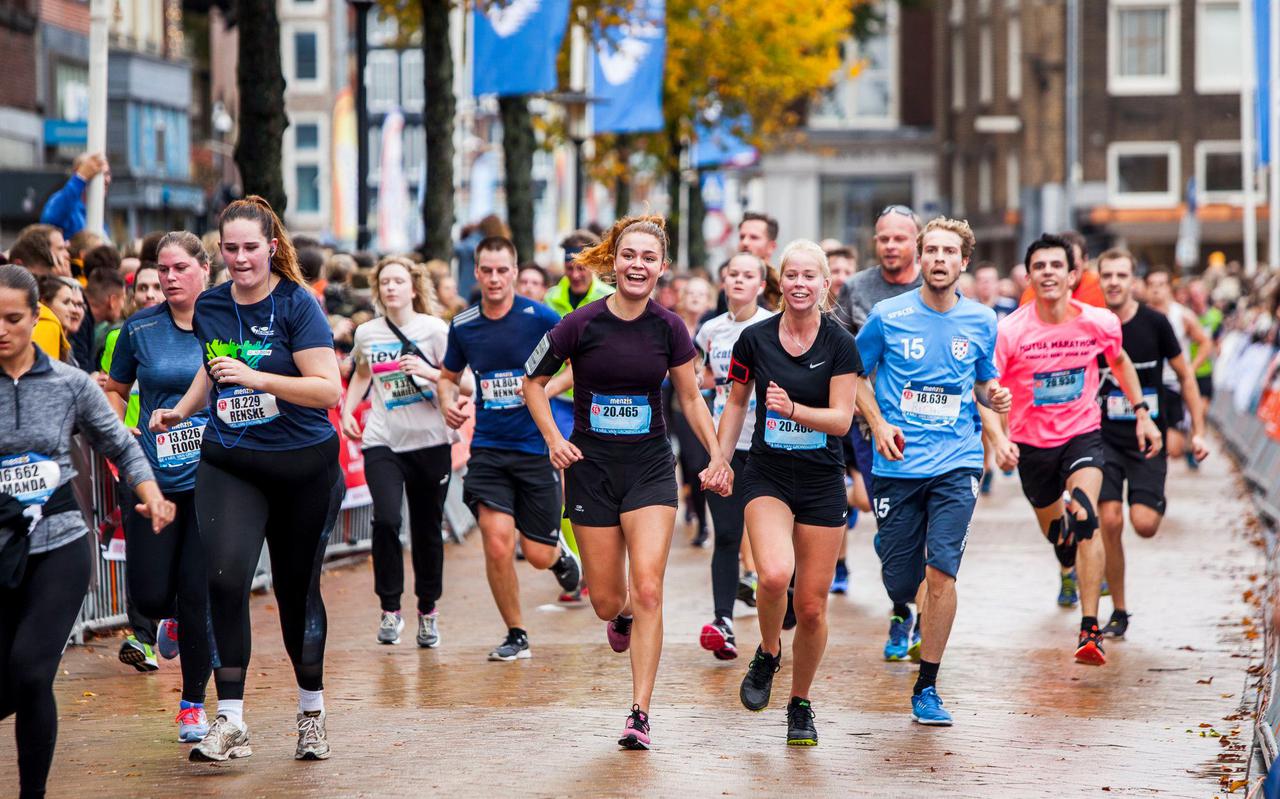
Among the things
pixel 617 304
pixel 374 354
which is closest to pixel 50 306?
Answer: pixel 374 354

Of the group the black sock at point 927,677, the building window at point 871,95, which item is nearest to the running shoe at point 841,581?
the black sock at point 927,677

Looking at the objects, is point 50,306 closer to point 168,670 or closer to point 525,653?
point 168,670

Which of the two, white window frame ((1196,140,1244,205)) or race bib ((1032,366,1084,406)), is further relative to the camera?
white window frame ((1196,140,1244,205))

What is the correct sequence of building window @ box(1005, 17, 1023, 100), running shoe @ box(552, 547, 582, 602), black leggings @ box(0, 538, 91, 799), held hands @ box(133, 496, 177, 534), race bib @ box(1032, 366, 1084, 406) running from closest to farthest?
black leggings @ box(0, 538, 91, 799) < held hands @ box(133, 496, 177, 534) < race bib @ box(1032, 366, 1084, 406) < running shoe @ box(552, 547, 582, 602) < building window @ box(1005, 17, 1023, 100)

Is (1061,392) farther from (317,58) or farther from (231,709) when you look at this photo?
(317,58)

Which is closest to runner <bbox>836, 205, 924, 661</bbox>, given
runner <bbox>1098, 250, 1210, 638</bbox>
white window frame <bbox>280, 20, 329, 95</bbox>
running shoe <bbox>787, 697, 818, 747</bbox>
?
runner <bbox>1098, 250, 1210, 638</bbox>

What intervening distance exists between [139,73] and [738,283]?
41.6 metres

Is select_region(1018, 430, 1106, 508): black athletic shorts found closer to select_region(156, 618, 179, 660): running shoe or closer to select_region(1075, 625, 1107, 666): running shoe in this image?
select_region(1075, 625, 1107, 666): running shoe

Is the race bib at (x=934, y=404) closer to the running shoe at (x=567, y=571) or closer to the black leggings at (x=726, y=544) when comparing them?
the black leggings at (x=726, y=544)

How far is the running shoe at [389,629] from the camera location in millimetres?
10711

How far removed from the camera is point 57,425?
6574mm

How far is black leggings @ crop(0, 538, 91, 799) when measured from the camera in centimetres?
636

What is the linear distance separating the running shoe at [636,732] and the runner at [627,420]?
0.23m

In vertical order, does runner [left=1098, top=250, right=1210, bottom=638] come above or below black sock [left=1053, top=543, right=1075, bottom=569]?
above
